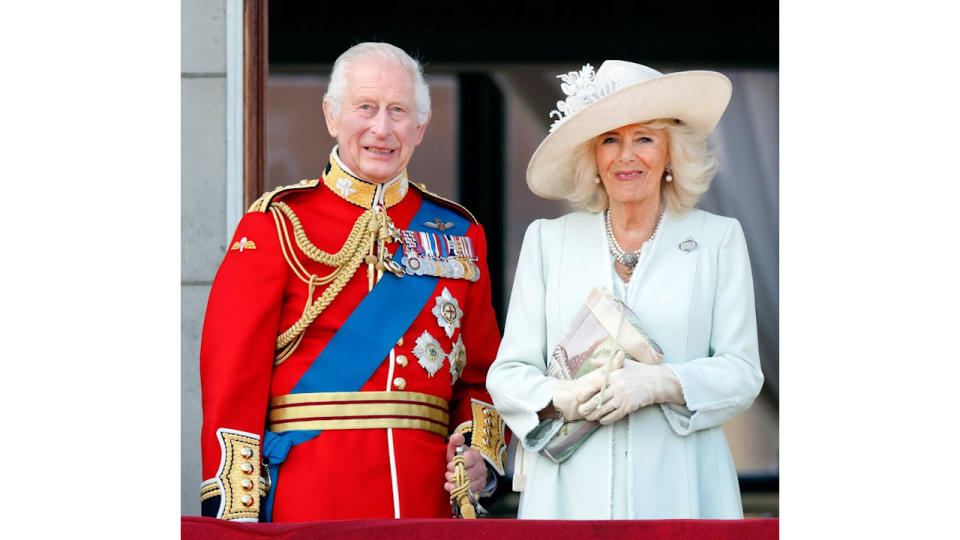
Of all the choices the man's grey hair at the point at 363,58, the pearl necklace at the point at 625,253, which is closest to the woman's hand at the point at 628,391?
the pearl necklace at the point at 625,253

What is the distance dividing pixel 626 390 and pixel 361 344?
69cm

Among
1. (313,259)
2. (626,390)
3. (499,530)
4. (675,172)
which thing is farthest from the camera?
(313,259)

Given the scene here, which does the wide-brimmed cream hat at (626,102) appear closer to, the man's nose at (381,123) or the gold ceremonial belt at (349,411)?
the man's nose at (381,123)

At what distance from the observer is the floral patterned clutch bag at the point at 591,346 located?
124 inches

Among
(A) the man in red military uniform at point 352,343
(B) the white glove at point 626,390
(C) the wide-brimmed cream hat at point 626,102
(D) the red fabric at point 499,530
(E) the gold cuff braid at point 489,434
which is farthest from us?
(E) the gold cuff braid at point 489,434

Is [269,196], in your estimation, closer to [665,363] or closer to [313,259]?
[313,259]

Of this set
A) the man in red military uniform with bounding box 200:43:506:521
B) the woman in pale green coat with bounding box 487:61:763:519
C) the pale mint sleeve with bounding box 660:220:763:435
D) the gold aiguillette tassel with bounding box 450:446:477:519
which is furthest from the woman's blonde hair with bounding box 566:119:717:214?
the gold aiguillette tassel with bounding box 450:446:477:519

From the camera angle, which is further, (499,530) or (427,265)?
(427,265)

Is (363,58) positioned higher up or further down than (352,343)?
higher up

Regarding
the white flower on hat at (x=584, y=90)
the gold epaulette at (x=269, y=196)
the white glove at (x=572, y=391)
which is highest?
the white flower on hat at (x=584, y=90)

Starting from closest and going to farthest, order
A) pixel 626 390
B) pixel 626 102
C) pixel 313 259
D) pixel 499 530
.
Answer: pixel 499 530
pixel 626 390
pixel 626 102
pixel 313 259

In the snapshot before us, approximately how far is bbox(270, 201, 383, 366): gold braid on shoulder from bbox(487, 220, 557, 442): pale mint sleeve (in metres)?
0.40

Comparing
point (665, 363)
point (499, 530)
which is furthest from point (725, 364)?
point (499, 530)

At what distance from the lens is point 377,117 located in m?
3.53
